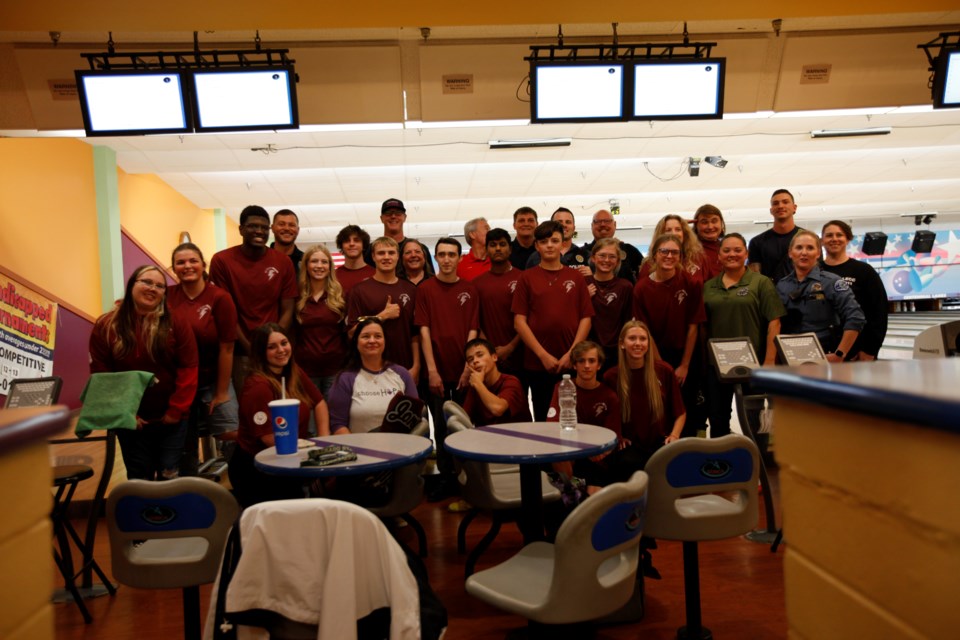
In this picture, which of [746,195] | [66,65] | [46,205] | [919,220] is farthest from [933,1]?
[919,220]

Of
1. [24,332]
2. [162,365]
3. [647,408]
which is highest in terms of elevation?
[24,332]

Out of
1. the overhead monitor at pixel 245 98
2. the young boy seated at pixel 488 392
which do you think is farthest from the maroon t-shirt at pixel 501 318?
the overhead monitor at pixel 245 98

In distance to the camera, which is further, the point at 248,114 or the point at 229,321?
the point at 248,114

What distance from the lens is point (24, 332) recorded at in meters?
6.45

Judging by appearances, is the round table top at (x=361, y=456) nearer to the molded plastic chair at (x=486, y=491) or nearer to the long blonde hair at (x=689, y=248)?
the molded plastic chair at (x=486, y=491)

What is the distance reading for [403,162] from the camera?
9164 mm

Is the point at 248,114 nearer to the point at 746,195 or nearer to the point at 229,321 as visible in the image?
the point at 229,321

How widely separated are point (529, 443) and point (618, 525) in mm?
713

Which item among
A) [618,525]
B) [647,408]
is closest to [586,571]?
[618,525]

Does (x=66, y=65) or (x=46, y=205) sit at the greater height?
(x=66, y=65)

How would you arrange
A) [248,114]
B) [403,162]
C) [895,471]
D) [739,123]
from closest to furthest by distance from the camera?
[895,471], [248,114], [739,123], [403,162]

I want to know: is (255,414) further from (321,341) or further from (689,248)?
(689,248)

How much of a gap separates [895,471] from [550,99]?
3.91 m

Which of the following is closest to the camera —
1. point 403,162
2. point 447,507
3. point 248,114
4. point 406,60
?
point 447,507
